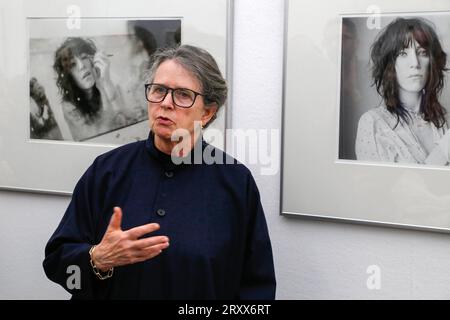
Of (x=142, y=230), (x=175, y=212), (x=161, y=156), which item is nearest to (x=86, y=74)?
(x=161, y=156)

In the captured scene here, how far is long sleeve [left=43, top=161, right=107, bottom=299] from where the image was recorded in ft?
3.52

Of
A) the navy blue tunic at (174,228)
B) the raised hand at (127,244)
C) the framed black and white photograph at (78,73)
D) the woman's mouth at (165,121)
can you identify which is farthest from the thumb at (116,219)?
the framed black and white photograph at (78,73)

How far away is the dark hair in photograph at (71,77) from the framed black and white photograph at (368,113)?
0.55 m

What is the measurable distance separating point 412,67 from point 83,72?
87 cm

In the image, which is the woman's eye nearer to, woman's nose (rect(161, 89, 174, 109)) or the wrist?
woman's nose (rect(161, 89, 174, 109))

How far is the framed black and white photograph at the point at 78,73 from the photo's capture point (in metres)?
1.35

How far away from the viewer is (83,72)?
1468 millimetres

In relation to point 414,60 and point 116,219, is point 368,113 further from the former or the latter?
point 116,219

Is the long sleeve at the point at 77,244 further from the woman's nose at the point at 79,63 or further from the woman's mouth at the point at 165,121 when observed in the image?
the woman's nose at the point at 79,63

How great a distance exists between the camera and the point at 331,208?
1.26 metres
